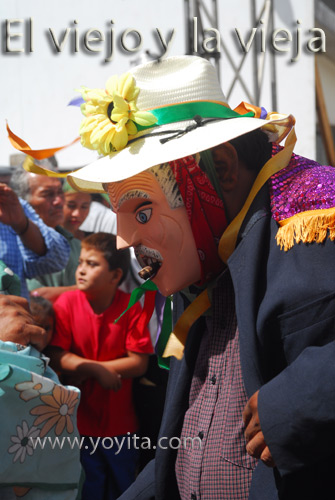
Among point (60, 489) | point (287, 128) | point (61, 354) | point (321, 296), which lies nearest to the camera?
point (321, 296)

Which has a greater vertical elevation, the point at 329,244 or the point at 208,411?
the point at 329,244

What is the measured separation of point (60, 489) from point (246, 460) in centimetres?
101

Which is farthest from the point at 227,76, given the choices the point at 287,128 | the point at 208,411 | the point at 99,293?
the point at 208,411

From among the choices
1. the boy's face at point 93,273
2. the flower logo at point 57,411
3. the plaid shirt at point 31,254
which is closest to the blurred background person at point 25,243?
the plaid shirt at point 31,254

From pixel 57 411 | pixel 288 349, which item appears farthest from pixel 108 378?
pixel 288 349

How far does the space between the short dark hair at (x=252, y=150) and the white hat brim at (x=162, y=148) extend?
68 millimetres

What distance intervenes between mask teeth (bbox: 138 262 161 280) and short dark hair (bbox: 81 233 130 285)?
6.76 ft

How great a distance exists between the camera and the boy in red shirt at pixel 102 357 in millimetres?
3467

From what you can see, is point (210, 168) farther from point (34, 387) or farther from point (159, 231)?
point (34, 387)

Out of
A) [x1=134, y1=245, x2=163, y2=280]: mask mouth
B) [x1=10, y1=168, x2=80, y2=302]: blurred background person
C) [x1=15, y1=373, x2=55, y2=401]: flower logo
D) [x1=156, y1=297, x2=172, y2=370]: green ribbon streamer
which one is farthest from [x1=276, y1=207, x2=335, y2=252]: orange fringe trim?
[x1=10, y1=168, x2=80, y2=302]: blurred background person

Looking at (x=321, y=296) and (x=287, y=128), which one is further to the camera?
(x=287, y=128)

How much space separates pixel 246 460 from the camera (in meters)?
1.56

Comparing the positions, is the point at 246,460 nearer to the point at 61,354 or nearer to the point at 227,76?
the point at 61,354

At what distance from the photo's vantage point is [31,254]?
Answer: 11.9ft
